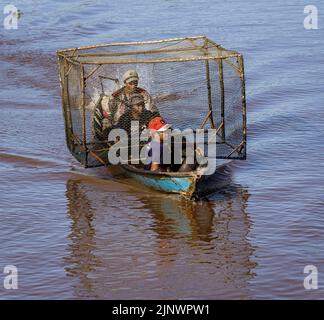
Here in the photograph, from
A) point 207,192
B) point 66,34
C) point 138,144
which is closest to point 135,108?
point 138,144

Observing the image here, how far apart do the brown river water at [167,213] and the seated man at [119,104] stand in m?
0.99

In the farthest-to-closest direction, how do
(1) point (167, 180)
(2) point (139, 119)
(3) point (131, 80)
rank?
(3) point (131, 80) < (2) point (139, 119) < (1) point (167, 180)

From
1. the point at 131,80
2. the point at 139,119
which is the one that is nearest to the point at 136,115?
the point at 139,119

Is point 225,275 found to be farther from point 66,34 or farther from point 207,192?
point 66,34

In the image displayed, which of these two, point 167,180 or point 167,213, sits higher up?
point 167,180

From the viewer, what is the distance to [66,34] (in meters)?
23.1

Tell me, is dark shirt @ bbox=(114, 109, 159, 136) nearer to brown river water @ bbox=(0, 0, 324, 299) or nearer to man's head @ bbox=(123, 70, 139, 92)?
man's head @ bbox=(123, 70, 139, 92)

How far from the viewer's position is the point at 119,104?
40.5ft

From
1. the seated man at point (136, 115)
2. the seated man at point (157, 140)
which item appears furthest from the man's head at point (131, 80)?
the seated man at point (157, 140)

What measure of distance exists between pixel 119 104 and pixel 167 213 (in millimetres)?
2048

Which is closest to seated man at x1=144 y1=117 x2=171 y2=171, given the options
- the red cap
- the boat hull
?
the red cap

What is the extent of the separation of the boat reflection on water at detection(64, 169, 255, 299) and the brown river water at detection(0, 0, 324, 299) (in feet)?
0.05

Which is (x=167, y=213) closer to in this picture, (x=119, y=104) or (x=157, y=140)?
(x=157, y=140)

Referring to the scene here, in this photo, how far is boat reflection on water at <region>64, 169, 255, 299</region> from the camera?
936 centimetres
